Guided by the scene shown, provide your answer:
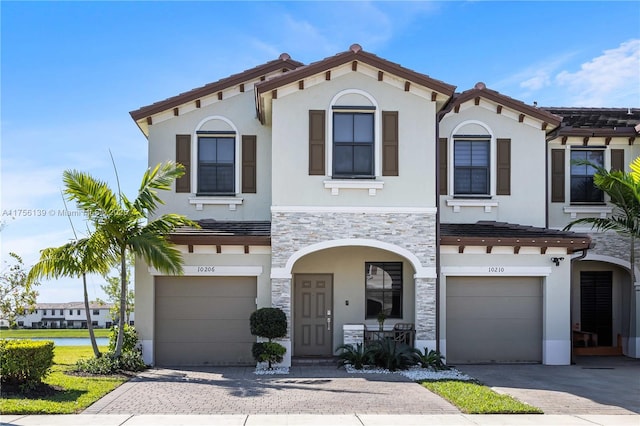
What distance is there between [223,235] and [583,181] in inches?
407

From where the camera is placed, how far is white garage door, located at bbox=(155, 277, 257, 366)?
54.1 ft

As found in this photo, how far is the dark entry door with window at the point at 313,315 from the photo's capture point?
57.1ft

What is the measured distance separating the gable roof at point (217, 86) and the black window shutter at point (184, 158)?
91 cm

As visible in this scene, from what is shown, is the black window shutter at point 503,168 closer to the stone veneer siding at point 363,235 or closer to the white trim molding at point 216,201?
the stone veneer siding at point 363,235

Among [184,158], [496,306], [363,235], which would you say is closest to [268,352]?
[363,235]

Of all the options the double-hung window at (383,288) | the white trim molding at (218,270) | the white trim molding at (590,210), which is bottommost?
the double-hung window at (383,288)

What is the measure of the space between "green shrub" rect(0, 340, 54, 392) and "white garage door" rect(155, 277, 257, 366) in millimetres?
4485

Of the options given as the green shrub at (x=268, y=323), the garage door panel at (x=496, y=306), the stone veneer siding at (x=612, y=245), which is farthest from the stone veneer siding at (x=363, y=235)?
the stone veneer siding at (x=612, y=245)

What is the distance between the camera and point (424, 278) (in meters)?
16.2

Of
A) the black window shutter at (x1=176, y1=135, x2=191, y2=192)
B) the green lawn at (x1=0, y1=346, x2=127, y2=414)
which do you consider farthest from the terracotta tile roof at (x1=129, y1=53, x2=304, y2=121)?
the green lawn at (x1=0, y1=346, x2=127, y2=414)

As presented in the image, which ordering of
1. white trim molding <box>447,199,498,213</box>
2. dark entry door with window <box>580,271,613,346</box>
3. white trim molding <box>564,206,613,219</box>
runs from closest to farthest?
white trim molding <box>447,199,498,213</box> → white trim molding <box>564,206,613,219</box> → dark entry door with window <box>580,271,613,346</box>

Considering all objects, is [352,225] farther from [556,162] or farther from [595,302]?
[595,302]

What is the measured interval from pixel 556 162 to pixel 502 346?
220 inches

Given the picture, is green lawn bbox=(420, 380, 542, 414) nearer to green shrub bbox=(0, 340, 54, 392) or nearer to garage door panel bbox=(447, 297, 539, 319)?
garage door panel bbox=(447, 297, 539, 319)
